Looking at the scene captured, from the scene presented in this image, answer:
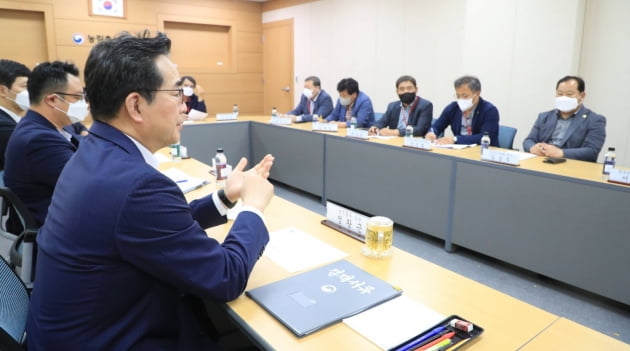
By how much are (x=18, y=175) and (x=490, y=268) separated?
2736mm

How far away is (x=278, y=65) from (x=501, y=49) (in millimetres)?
4450

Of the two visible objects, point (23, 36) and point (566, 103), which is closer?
point (566, 103)

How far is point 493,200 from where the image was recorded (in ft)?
8.79

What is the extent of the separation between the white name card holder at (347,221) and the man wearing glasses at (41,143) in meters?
1.15

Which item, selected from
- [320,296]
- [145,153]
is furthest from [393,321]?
[145,153]

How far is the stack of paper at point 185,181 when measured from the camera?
82.4 inches

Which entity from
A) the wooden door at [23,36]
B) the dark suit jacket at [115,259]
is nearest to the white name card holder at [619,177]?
the dark suit jacket at [115,259]

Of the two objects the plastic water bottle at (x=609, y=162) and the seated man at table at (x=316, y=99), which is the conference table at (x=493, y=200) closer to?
the plastic water bottle at (x=609, y=162)

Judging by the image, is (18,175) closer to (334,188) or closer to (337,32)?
(334,188)

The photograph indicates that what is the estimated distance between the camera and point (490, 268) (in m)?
2.81

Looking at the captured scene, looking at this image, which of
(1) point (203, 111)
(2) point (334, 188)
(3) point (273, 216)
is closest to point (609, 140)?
(2) point (334, 188)

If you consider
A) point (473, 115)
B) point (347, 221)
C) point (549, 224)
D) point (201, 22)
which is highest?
point (201, 22)

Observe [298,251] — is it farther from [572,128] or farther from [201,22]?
[201,22]

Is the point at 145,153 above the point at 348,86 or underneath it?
underneath
